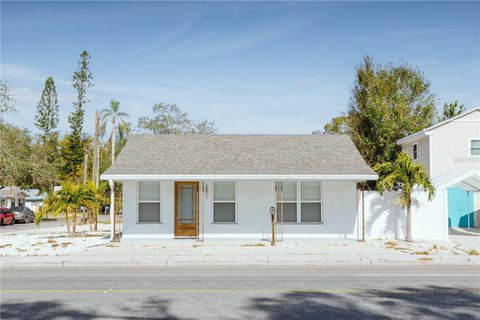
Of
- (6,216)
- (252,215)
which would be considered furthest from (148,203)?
(6,216)

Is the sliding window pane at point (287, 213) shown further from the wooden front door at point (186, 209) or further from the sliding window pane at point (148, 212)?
the sliding window pane at point (148, 212)

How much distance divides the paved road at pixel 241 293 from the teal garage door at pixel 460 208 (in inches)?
679

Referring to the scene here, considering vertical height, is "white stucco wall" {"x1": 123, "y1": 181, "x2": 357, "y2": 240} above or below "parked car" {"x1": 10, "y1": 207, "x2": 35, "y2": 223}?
above

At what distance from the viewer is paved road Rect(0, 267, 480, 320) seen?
8.55m

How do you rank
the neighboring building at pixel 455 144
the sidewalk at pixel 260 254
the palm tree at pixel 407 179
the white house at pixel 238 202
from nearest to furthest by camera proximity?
the sidewalk at pixel 260 254
the palm tree at pixel 407 179
the white house at pixel 238 202
the neighboring building at pixel 455 144

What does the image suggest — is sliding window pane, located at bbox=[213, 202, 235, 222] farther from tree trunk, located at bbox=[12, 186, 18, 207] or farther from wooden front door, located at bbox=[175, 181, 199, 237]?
tree trunk, located at bbox=[12, 186, 18, 207]

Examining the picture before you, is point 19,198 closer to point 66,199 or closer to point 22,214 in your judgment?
point 22,214

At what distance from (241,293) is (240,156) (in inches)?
507

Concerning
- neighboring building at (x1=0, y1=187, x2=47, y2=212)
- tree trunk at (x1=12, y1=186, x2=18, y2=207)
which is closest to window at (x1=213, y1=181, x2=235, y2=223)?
neighboring building at (x1=0, y1=187, x2=47, y2=212)

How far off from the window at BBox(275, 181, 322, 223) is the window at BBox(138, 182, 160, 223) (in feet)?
15.9

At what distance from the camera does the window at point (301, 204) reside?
21750mm

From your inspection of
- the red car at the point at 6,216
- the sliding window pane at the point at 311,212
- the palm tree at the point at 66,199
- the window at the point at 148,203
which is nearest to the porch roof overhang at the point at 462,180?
the sliding window pane at the point at 311,212

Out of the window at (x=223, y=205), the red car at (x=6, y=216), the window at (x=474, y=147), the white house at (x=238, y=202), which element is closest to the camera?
the white house at (x=238, y=202)

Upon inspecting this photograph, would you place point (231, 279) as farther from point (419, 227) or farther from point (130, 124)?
point (130, 124)
